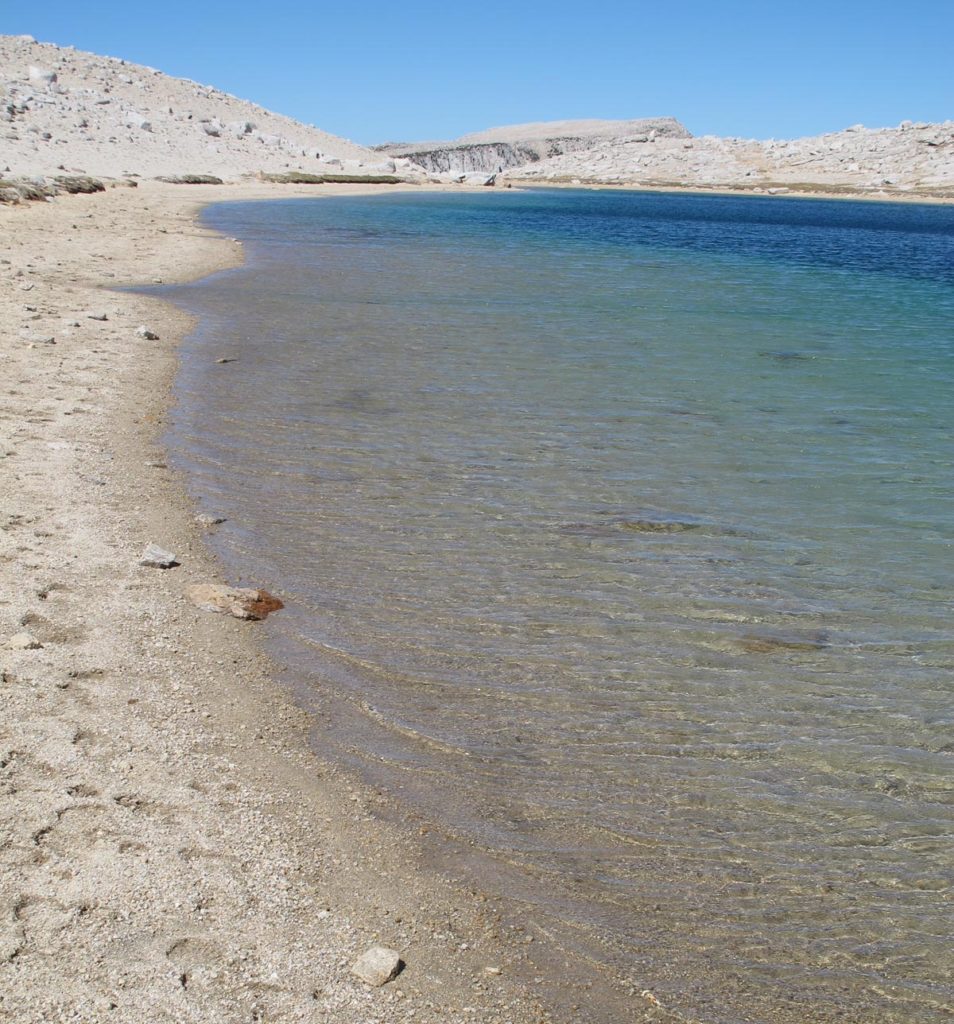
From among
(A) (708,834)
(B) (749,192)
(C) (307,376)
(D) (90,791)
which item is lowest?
(A) (708,834)

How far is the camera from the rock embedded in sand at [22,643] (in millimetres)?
5461

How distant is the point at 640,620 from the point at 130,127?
69100 millimetres

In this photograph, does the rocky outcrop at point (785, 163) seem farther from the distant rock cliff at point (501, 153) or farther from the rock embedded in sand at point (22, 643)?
the rock embedded in sand at point (22, 643)

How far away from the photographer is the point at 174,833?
4.16 metres

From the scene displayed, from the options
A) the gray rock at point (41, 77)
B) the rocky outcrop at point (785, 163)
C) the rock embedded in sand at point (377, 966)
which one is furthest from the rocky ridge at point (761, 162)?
the rock embedded in sand at point (377, 966)

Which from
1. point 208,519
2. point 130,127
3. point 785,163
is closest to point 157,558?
point 208,519

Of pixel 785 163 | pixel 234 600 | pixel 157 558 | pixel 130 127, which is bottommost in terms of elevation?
pixel 234 600

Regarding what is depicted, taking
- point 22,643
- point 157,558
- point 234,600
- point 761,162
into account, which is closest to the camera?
point 22,643

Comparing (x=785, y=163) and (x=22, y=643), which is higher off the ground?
(x=785, y=163)

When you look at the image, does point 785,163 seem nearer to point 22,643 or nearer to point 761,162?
point 761,162

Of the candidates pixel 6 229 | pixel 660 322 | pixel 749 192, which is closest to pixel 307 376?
pixel 660 322

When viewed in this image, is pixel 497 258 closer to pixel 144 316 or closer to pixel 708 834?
pixel 144 316

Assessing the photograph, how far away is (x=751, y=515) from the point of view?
28.2ft

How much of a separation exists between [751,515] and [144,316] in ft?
39.8
